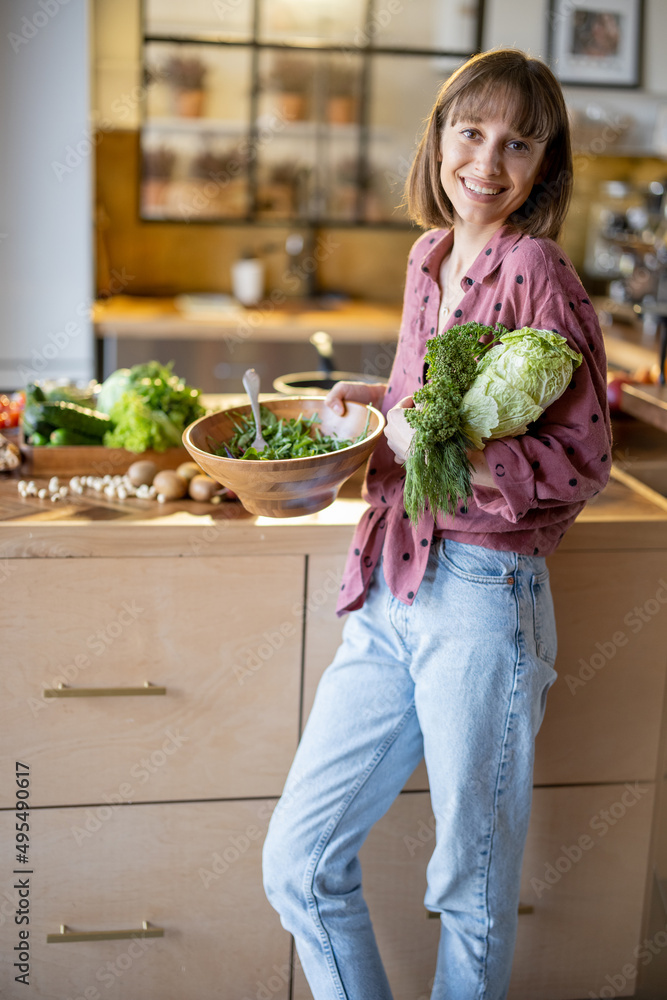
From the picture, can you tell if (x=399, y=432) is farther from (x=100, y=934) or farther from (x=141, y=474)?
(x=100, y=934)

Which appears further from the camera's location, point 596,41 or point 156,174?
point 156,174

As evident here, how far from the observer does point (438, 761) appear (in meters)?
1.38

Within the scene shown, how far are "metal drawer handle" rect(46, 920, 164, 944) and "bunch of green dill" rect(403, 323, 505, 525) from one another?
99cm

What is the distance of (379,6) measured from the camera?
4.09m

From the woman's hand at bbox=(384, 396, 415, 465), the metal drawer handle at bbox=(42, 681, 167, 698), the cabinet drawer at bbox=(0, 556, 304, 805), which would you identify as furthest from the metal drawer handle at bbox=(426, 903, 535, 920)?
the woman's hand at bbox=(384, 396, 415, 465)

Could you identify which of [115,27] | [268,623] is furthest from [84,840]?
[115,27]

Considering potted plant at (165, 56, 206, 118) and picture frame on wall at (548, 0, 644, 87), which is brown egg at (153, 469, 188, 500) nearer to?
potted plant at (165, 56, 206, 118)

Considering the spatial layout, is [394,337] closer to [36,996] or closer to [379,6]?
[379,6]

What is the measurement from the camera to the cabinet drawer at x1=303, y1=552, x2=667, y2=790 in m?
1.67

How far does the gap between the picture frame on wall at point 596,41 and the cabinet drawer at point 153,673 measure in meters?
3.15

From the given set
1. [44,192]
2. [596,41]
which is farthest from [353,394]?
[596,41]

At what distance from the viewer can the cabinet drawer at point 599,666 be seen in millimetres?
1675

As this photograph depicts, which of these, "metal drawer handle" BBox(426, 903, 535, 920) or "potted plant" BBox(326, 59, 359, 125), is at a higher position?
"potted plant" BBox(326, 59, 359, 125)

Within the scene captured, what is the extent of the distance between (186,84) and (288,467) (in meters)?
3.27
